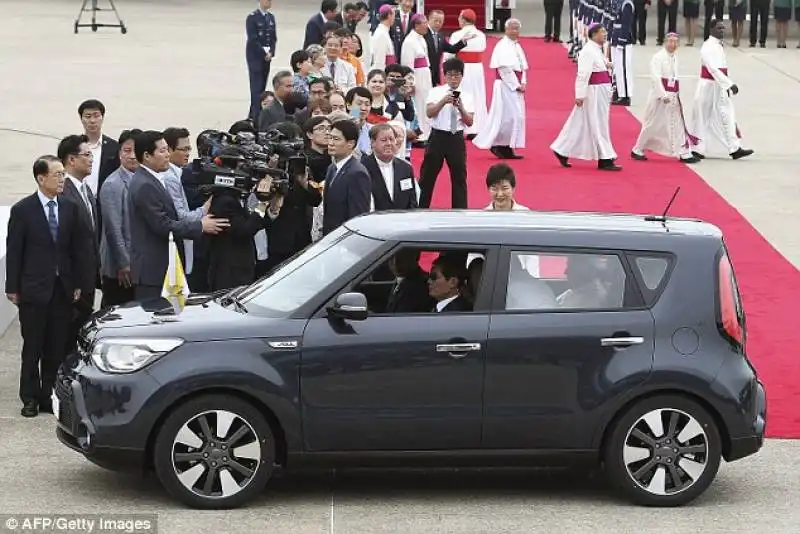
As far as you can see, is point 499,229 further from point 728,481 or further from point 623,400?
point 728,481

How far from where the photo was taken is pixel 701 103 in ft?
76.6

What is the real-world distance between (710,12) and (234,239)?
30.3 metres

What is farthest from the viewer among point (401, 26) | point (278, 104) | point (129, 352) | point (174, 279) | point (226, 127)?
point (401, 26)

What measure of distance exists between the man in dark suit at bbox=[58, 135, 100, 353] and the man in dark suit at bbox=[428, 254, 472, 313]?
9.52 ft

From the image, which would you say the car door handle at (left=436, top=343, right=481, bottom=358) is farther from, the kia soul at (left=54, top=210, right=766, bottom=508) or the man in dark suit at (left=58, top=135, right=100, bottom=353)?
the man in dark suit at (left=58, top=135, right=100, bottom=353)

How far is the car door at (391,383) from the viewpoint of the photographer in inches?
347

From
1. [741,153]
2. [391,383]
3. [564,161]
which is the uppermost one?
[391,383]

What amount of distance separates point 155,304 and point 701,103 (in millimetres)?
15034

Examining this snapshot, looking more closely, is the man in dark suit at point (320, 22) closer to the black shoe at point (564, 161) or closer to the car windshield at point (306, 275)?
the black shoe at point (564, 161)

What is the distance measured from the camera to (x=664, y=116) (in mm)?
22750

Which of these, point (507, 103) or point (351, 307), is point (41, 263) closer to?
point (351, 307)

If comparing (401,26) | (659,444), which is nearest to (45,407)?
(659,444)

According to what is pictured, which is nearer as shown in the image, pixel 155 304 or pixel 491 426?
pixel 491 426

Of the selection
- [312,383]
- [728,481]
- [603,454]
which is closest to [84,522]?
[312,383]
